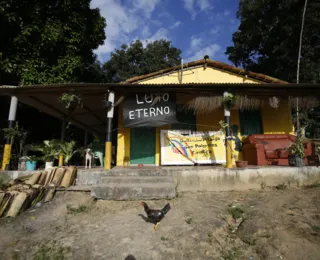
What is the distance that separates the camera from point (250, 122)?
30.0 feet

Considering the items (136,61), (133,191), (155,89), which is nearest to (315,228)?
(133,191)

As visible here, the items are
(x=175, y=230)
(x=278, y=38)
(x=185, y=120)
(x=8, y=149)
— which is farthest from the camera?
(x=278, y=38)

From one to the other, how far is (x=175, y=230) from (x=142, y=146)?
5345 millimetres

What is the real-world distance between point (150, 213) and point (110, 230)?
82 cm

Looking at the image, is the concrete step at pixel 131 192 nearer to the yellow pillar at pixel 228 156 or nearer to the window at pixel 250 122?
the yellow pillar at pixel 228 156

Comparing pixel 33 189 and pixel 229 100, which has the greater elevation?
pixel 229 100

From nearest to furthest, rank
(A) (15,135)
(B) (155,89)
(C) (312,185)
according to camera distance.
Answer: (C) (312,185) → (A) (15,135) → (B) (155,89)

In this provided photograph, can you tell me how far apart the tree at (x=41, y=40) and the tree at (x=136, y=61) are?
14376 millimetres

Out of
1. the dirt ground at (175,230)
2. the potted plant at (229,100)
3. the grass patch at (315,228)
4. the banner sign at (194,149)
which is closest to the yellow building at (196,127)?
the banner sign at (194,149)

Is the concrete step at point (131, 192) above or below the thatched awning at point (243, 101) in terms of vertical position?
below

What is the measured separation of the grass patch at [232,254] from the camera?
10.5 feet

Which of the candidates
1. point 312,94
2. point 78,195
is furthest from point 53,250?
point 312,94

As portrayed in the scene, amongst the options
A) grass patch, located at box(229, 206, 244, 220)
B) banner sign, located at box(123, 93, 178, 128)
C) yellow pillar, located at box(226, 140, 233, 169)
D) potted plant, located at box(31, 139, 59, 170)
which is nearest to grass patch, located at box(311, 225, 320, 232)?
grass patch, located at box(229, 206, 244, 220)

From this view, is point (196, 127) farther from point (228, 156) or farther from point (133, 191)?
point (133, 191)
